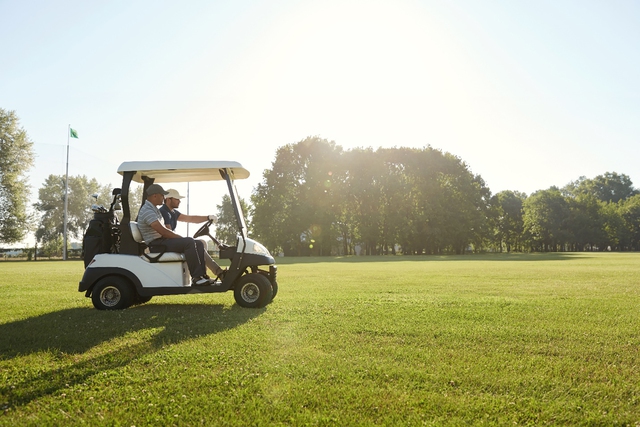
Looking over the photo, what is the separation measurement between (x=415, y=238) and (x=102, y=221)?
55.6 metres

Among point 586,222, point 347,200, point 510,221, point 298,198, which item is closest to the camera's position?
point 298,198

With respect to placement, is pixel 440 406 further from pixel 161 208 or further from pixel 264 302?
pixel 161 208

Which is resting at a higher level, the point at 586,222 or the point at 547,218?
the point at 547,218

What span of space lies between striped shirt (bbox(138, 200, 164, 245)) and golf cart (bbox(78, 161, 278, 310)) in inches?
5.6

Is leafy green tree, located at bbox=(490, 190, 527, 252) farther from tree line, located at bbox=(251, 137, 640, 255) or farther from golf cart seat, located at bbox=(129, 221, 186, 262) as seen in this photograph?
golf cart seat, located at bbox=(129, 221, 186, 262)

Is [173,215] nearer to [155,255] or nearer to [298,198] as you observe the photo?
[155,255]

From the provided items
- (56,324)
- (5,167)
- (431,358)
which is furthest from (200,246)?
(5,167)

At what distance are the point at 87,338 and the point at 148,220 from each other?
2779 millimetres

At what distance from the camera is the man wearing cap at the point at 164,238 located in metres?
8.38

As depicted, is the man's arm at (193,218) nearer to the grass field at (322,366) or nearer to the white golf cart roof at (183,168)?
the white golf cart roof at (183,168)

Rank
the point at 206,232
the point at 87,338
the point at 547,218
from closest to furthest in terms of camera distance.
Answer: the point at 87,338, the point at 206,232, the point at 547,218

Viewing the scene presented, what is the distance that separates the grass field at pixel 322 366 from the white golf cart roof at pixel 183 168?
2645 millimetres

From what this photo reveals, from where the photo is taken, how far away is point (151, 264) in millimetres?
8508

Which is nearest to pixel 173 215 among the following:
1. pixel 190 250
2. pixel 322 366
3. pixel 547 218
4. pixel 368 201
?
pixel 190 250
